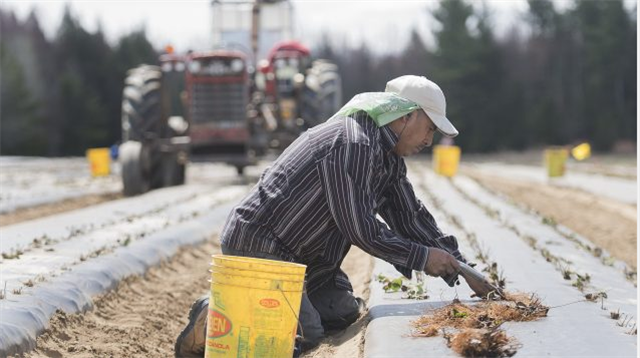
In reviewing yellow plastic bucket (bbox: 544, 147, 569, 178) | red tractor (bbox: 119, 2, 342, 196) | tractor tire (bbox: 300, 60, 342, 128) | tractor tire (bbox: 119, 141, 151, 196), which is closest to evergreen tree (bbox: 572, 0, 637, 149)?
yellow plastic bucket (bbox: 544, 147, 569, 178)

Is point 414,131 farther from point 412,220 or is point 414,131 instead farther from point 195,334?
point 195,334

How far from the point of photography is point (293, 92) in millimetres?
15750

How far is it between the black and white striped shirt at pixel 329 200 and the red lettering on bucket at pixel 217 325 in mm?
671

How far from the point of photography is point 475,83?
53062mm

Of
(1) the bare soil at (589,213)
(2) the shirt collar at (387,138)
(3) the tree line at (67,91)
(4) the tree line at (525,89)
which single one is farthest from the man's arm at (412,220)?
(4) the tree line at (525,89)

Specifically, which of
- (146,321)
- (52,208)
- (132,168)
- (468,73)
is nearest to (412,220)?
(146,321)

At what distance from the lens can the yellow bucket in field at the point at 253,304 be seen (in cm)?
394

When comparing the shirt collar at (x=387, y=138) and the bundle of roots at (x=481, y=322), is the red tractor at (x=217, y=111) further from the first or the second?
the bundle of roots at (x=481, y=322)

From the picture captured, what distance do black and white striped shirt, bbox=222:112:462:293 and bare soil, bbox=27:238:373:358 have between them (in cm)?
47

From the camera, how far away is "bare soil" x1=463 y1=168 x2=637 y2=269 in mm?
10148

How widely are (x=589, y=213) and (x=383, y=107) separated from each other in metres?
9.65

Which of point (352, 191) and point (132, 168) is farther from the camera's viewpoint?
Answer: point (132, 168)

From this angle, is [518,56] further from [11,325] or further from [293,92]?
[11,325]

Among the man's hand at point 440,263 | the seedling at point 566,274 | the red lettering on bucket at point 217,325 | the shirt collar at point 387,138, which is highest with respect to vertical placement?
the shirt collar at point 387,138
